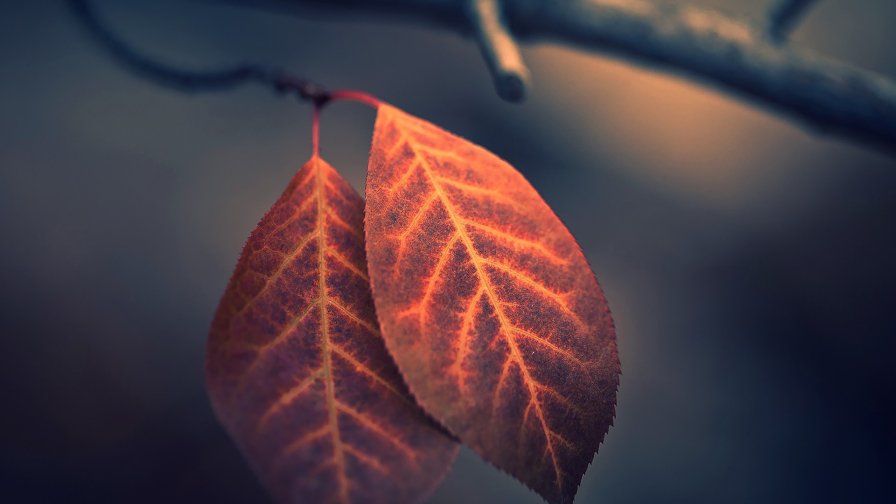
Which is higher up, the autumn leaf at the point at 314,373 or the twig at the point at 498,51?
the twig at the point at 498,51

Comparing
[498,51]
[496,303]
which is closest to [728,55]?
[498,51]

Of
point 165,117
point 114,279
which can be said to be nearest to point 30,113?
point 165,117

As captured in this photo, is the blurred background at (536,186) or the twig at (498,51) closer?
the twig at (498,51)

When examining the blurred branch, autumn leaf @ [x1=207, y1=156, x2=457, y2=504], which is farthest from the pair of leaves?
the blurred branch

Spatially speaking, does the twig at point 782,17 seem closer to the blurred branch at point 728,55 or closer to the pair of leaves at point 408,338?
the blurred branch at point 728,55

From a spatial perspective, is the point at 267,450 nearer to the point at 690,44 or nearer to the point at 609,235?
the point at 690,44

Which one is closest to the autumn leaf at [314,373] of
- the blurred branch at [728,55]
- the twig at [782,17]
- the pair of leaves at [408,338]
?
the pair of leaves at [408,338]

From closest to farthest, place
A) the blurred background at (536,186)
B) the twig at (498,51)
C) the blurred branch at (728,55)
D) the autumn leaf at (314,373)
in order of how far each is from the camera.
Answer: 1. the autumn leaf at (314,373)
2. the twig at (498,51)
3. the blurred branch at (728,55)
4. the blurred background at (536,186)
